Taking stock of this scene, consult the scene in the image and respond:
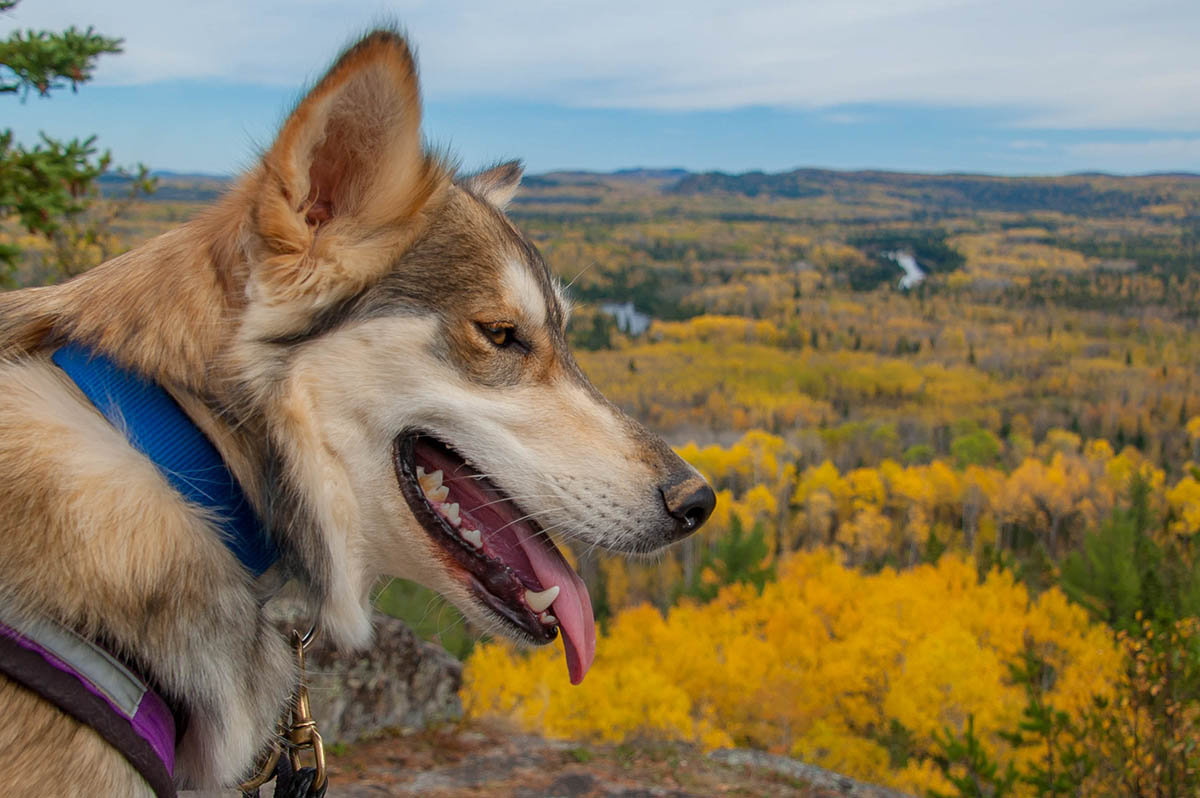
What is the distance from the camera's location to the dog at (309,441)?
2607 millimetres

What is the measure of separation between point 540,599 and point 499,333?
1032mm

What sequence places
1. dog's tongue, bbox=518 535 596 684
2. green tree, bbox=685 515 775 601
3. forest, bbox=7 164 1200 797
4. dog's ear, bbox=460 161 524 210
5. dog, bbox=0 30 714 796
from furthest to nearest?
green tree, bbox=685 515 775 601 → forest, bbox=7 164 1200 797 → dog's ear, bbox=460 161 524 210 → dog's tongue, bbox=518 535 596 684 → dog, bbox=0 30 714 796

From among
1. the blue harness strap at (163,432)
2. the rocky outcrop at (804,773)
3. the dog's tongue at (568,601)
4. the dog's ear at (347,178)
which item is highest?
the dog's ear at (347,178)

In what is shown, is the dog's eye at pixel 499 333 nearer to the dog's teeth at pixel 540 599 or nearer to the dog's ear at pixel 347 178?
the dog's ear at pixel 347 178

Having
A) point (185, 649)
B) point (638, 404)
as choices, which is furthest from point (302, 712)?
point (638, 404)

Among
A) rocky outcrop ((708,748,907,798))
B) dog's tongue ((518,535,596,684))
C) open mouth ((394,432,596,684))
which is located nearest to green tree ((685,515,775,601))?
rocky outcrop ((708,748,907,798))

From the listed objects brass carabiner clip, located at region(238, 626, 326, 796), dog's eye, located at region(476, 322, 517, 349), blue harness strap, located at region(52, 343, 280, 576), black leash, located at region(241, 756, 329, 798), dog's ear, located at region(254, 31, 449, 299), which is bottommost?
black leash, located at region(241, 756, 329, 798)

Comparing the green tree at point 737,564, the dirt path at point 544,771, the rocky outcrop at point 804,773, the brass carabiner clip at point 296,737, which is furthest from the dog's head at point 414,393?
the green tree at point 737,564

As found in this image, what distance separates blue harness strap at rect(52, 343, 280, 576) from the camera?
279cm

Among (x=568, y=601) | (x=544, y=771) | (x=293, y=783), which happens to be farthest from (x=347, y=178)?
(x=544, y=771)

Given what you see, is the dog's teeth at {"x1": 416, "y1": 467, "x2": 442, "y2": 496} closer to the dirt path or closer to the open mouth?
the open mouth

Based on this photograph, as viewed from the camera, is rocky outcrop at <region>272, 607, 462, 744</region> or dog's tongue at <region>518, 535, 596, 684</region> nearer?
dog's tongue at <region>518, 535, 596, 684</region>

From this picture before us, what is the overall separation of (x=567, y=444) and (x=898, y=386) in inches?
7864

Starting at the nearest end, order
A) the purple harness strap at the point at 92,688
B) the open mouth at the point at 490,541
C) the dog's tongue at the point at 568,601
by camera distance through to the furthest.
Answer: the purple harness strap at the point at 92,688
the open mouth at the point at 490,541
the dog's tongue at the point at 568,601
